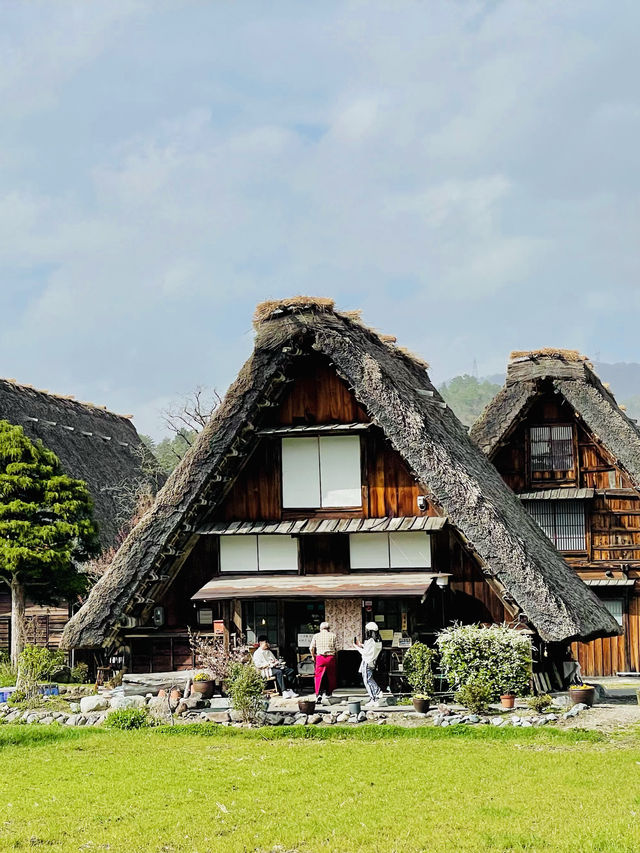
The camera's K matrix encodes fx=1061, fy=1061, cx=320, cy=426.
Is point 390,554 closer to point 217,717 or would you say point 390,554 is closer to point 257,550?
point 257,550

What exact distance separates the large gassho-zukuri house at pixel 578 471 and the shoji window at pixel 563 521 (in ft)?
0.09

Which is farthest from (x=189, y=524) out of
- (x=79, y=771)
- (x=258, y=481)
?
(x=79, y=771)

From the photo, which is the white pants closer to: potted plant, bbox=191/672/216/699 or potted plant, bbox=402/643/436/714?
potted plant, bbox=402/643/436/714

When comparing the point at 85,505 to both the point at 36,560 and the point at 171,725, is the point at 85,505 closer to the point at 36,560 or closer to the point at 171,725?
the point at 36,560

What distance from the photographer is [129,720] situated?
59.1ft

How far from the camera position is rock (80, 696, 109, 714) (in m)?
20.0

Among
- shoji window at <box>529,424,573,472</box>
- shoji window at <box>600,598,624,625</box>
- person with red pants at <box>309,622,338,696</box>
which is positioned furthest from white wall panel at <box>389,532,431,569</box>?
shoji window at <box>600,598,624,625</box>

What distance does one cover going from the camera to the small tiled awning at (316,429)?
2264 cm

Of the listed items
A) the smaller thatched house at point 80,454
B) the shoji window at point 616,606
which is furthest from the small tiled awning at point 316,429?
the smaller thatched house at point 80,454

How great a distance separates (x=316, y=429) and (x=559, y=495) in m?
9.70

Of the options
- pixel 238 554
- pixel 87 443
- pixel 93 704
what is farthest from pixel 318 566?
pixel 87 443

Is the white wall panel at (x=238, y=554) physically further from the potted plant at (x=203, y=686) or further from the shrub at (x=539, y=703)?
the shrub at (x=539, y=703)

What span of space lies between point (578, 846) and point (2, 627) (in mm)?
25863

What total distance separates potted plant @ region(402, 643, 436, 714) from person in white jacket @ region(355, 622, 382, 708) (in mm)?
635
